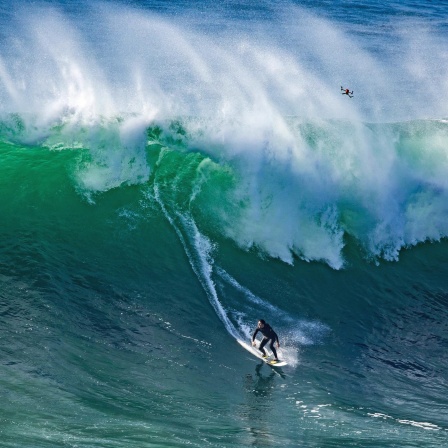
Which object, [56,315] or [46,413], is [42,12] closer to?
[56,315]

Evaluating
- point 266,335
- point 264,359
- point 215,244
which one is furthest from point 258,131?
point 264,359

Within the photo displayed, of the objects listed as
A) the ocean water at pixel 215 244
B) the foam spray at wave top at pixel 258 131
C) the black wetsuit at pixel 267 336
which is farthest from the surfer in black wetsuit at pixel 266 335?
the foam spray at wave top at pixel 258 131

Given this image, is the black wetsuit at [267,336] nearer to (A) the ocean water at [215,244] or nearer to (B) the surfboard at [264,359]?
(B) the surfboard at [264,359]

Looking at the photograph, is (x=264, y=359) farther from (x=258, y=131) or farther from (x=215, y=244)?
(x=258, y=131)

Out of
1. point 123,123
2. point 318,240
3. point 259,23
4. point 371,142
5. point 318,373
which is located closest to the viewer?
point 318,373

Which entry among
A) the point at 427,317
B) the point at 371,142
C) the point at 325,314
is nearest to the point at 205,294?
the point at 325,314

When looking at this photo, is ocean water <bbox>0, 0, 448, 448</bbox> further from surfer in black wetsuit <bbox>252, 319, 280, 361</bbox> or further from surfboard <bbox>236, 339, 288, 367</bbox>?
surfer in black wetsuit <bbox>252, 319, 280, 361</bbox>
